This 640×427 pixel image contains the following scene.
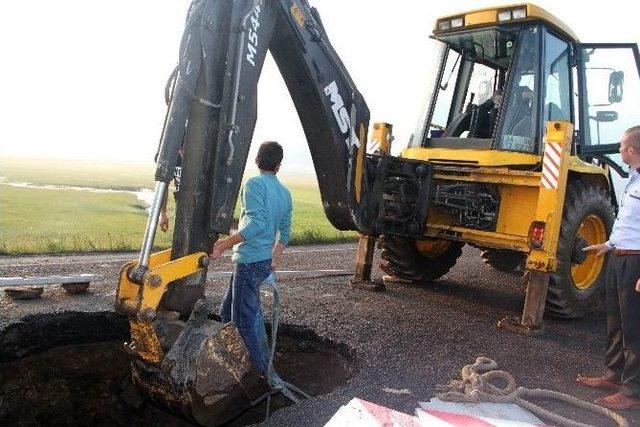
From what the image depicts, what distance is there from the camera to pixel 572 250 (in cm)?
555

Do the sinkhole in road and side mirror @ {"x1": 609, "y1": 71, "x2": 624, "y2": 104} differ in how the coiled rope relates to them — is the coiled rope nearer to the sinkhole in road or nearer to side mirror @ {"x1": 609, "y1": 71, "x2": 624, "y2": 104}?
the sinkhole in road

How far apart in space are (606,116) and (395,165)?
2.66 meters

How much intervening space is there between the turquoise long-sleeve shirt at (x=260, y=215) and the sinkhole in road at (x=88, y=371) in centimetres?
112

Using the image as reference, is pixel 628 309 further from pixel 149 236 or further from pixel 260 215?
pixel 149 236

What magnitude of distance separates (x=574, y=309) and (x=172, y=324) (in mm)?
4475

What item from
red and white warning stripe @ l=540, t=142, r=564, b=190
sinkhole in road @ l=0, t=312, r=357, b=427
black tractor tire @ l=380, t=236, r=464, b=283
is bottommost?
sinkhole in road @ l=0, t=312, r=357, b=427

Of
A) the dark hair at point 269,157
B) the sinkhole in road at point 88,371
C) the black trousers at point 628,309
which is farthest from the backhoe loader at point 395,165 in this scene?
the black trousers at point 628,309

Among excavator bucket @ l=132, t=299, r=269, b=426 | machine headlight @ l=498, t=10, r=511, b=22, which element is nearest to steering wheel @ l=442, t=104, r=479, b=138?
machine headlight @ l=498, t=10, r=511, b=22

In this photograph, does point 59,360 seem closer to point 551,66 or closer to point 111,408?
point 111,408

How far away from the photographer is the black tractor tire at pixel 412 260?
6945 millimetres

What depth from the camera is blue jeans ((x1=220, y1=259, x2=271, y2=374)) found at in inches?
149

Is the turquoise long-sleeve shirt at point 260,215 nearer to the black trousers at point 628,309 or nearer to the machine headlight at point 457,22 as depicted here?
the black trousers at point 628,309

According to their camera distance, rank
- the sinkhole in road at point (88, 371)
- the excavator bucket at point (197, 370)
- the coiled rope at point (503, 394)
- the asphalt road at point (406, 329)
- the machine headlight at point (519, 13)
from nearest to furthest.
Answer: the excavator bucket at point (197, 370), the coiled rope at point (503, 394), the asphalt road at point (406, 329), the sinkhole in road at point (88, 371), the machine headlight at point (519, 13)

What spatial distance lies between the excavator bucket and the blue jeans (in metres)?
0.44
